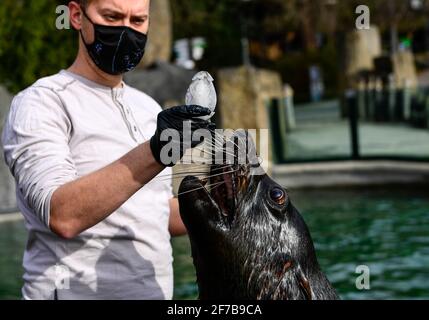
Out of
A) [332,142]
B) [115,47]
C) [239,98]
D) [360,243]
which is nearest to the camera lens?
[115,47]

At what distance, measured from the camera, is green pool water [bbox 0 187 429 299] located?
7.10 meters

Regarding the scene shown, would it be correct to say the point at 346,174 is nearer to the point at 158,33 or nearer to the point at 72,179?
the point at 158,33

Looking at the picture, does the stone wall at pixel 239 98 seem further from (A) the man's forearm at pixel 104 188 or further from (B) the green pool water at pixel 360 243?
(A) the man's forearm at pixel 104 188

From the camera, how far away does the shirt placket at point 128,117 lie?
9.94ft

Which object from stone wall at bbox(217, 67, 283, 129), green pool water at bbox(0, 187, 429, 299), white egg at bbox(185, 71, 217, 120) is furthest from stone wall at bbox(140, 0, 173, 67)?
white egg at bbox(185, 71, 217, 120)

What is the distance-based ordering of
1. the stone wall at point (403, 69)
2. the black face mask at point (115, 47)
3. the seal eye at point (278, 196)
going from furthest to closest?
the stone wall at point (403, 69) < the black face mask at point (115, 47) < the seal eye at point (278, 196)

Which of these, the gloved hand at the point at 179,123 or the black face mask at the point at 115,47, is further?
the black face mask at the point at 115,47

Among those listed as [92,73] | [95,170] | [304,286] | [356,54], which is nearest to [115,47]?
[92,73]

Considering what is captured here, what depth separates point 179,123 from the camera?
8.21 feet

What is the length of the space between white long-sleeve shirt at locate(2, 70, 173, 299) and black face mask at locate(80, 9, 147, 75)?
90 mm

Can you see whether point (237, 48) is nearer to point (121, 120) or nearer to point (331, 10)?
point (331, 10)

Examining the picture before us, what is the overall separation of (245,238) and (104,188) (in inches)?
19.1

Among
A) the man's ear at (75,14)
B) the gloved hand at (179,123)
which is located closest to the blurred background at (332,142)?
the man's ear at (75,14)

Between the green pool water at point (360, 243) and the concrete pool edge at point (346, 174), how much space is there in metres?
0.31
